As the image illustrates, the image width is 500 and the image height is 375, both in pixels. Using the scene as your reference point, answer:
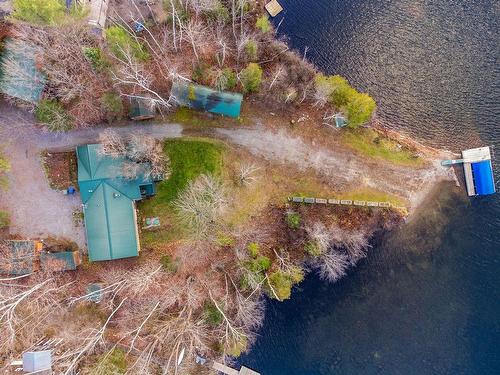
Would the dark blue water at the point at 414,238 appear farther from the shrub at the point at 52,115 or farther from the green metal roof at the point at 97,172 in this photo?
the shrub at the point at 52,115

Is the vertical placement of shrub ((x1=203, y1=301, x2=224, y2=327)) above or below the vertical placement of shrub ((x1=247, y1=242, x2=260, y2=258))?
below

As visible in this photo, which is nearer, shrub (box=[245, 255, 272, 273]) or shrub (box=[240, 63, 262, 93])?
shrub (box=[240, 63, 262, 93])

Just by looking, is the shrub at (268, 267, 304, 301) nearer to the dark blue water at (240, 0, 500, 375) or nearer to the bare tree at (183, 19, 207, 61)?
the dark blue water at (240, 0, 500, 375)

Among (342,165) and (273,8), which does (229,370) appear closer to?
(342,165)

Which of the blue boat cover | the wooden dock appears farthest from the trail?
the wooden dock

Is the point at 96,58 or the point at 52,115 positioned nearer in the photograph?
the point at 52,115

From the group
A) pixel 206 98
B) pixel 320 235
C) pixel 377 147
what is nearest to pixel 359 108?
pixel 377 147

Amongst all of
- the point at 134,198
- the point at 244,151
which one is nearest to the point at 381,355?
the point at 244,151
